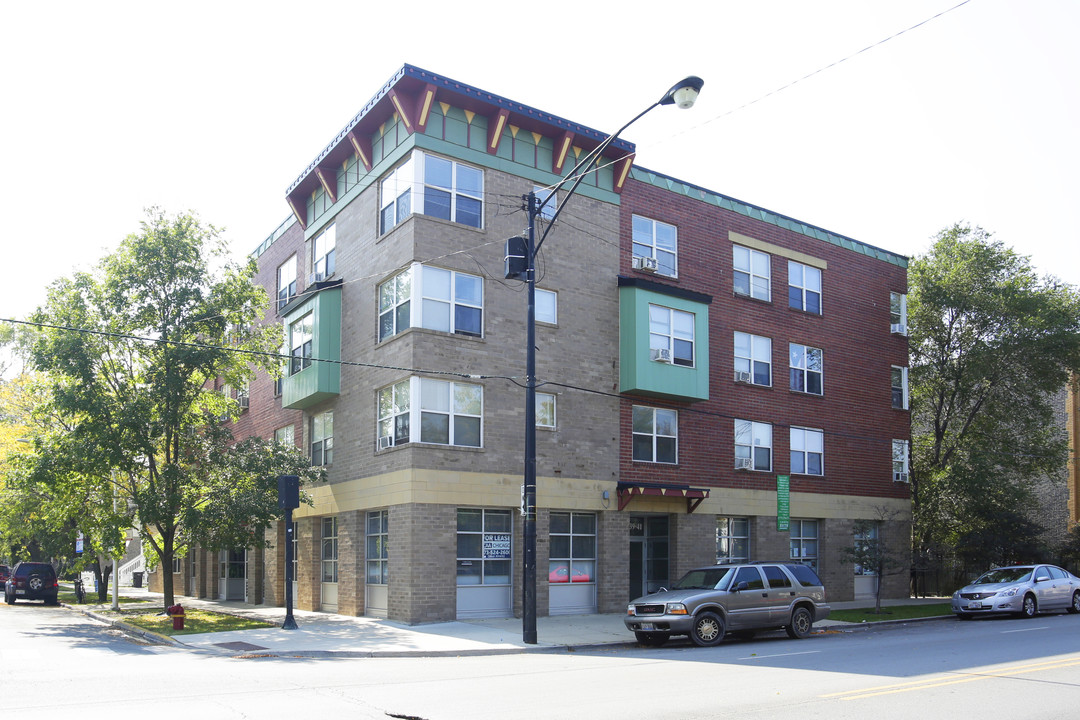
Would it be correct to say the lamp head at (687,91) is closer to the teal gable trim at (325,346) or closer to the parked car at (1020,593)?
the teal gable trim at (325,346)

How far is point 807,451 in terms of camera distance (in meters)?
31.5

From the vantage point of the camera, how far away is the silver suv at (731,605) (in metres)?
17.9

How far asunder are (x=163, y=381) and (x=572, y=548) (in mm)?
11936

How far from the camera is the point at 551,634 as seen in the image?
20.1 meters

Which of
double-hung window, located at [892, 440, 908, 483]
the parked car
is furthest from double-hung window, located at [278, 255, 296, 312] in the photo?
the parked car

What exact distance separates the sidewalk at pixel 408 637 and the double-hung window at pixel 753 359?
29.5 feet

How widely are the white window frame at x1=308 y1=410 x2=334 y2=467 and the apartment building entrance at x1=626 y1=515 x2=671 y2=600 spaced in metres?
9.11

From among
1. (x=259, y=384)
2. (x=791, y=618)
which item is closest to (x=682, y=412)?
(x=791, y=618)

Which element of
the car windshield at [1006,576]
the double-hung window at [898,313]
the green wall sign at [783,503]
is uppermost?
the double-hung window at [898,313]

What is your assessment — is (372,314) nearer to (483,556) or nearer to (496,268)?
(496,268)

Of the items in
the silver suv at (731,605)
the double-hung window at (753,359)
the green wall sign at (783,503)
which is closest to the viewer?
the silver suv at (731,605)

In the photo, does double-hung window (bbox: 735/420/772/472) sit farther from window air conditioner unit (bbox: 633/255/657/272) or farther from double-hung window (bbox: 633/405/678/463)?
window air conditioner unit (bbox: 633/255/657/272)

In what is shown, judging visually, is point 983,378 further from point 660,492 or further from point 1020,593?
point 660,492

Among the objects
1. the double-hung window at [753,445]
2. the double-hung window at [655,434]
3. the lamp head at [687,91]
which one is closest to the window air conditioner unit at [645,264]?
the double-hung window at [655,434]
